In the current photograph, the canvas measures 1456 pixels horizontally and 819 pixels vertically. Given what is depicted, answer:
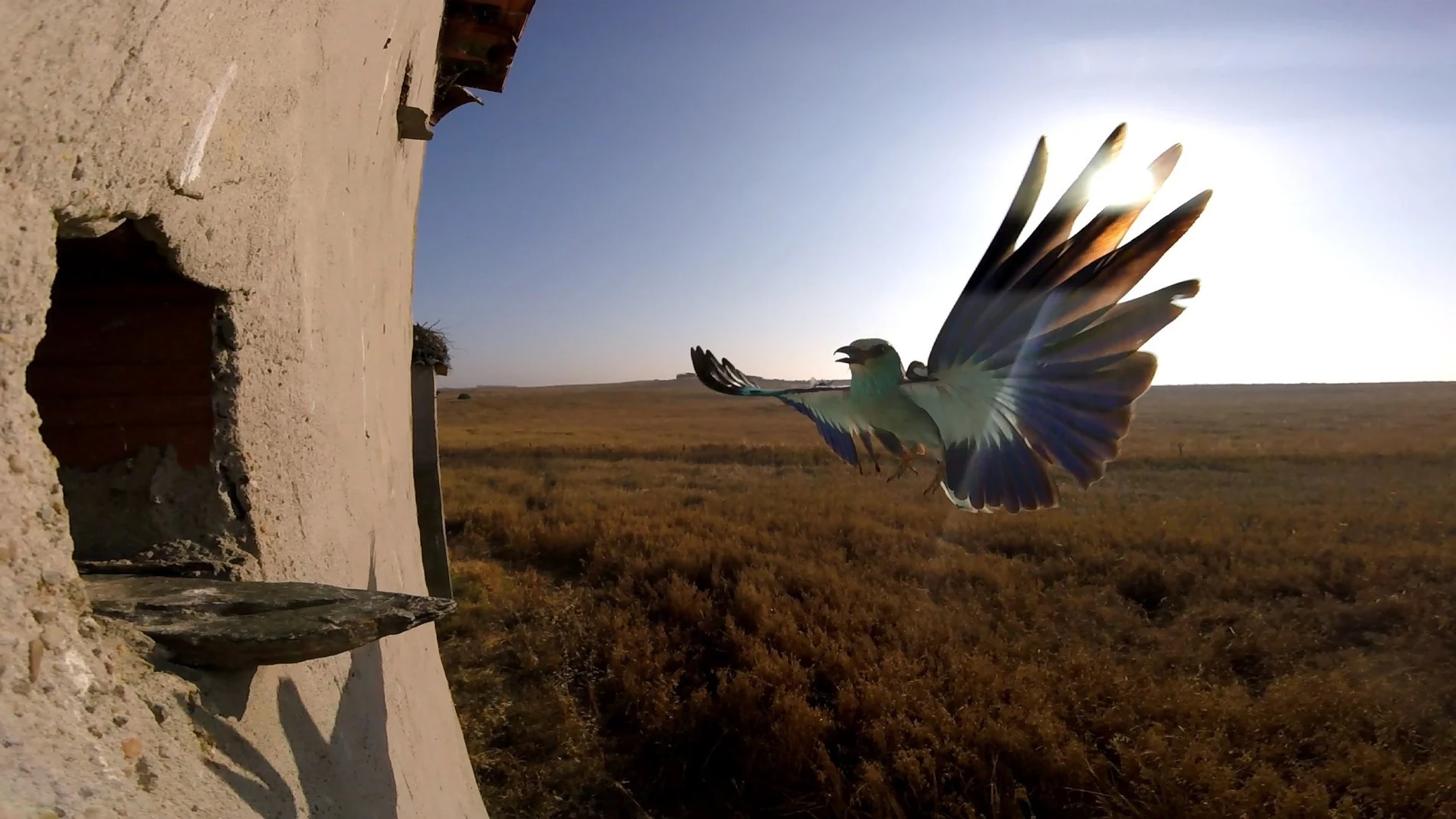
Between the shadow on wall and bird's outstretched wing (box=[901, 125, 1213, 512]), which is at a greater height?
bird's outstretched wing (box=[901, 125, 1213, 512])

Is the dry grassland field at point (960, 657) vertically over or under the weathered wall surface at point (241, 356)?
under

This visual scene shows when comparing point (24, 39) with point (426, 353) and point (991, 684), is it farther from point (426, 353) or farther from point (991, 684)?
point (991, 684)

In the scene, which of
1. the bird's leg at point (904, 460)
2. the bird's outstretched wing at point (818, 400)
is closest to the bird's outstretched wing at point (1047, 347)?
the bird's leg at point (904, 460)

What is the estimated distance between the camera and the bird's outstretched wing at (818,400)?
218 cm

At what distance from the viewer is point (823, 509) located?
13.0 meters

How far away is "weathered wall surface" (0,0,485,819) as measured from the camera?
903mm

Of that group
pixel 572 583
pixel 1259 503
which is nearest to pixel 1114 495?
pixel 1259 503

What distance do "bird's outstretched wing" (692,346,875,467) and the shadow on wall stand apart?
1.23 metres

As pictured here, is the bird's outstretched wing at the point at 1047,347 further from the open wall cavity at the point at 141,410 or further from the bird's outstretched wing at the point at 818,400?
the open wall cavity at the point at 141,410

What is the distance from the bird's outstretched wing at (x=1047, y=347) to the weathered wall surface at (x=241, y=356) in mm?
1515

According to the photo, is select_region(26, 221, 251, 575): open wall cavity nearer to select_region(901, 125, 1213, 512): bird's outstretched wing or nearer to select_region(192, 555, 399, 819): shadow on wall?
select_region(192, 555, 399, 819): shadow on wall

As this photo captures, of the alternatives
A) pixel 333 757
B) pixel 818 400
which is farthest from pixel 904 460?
pixel 333 757

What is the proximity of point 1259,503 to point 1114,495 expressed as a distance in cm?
223

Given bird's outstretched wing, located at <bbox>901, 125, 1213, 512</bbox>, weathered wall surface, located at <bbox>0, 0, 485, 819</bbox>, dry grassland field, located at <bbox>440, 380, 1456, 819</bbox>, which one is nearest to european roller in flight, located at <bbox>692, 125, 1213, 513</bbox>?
bird's outstretched wing, located at <bbox>901, 125, 1213, 512</bbox>
